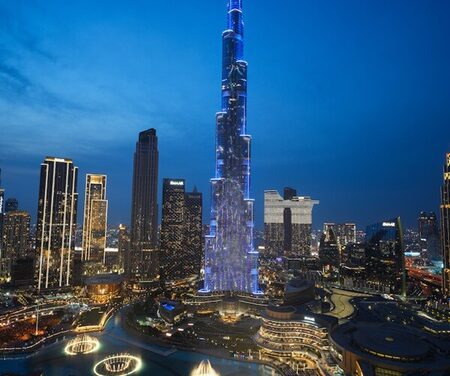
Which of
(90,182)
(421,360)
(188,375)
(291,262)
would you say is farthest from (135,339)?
(90,182)

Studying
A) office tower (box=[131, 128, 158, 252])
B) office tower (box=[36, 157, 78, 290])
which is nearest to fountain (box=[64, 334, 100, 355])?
office tower (box=[36, 157, 78, 290])

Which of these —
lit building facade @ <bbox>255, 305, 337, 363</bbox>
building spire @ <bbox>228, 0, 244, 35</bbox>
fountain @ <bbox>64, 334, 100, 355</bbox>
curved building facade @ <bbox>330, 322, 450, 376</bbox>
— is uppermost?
building spire @ <bbox>228, 0, 244, 35</bbox>

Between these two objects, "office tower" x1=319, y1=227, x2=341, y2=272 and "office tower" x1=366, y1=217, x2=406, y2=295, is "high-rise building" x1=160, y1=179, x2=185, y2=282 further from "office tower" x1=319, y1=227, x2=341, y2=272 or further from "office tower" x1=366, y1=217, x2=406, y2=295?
"office tower" x1=366, y1=217, x2=406, y2=295

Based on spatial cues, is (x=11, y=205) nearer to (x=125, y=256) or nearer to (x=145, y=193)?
(x=125, y=256)

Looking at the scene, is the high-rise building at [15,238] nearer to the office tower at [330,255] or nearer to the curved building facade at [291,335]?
the office tower at [330,255]

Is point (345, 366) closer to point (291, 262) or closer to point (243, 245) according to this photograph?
point (243, 245)
